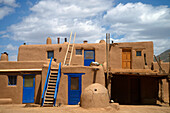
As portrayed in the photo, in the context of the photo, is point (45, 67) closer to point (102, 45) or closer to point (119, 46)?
point (102, 45)

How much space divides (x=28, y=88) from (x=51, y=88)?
2605mm

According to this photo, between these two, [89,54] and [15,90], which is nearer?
[15,90]

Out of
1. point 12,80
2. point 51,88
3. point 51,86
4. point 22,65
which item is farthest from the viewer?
point 22,65

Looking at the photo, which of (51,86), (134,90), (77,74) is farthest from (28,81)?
(134,90)

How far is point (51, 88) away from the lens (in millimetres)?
13094

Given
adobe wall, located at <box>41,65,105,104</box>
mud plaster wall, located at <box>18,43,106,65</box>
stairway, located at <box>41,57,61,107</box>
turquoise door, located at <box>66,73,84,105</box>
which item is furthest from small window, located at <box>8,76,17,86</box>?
mud plaster wall, located at <box>18,43,106,65</box>

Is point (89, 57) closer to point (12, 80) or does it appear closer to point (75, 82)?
point (75, 82)

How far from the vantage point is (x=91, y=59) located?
18.6 metres

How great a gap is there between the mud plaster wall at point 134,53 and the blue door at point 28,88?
8134mm

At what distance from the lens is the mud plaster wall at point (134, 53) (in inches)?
714

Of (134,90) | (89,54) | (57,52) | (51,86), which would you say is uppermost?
(57,52)

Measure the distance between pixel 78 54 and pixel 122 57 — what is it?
4.75 metres

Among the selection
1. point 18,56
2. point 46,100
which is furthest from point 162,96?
point 18,56

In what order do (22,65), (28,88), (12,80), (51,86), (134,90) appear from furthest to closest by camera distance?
(134,90)
(22,65)
(12,80)
(28,88)
(51,86)
